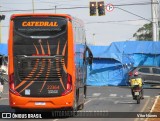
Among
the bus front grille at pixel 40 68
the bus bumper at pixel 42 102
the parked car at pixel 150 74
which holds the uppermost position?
the bus front grille at pixel 40 68

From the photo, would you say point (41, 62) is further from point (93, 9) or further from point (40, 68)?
point (93, 9)

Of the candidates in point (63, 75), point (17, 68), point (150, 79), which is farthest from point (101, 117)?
point (150, 79)

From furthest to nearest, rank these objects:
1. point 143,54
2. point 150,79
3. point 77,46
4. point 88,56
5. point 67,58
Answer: point 143,54 < point 150,79 < point 88,56 < point 77,46 < point 67,58

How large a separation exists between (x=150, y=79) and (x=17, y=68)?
26519 millimetres

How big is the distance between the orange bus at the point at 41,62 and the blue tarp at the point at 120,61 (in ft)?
93.8

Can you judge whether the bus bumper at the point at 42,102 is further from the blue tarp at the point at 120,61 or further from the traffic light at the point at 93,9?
the blue tarp at the point at 120,61

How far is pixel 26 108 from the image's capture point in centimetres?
1784

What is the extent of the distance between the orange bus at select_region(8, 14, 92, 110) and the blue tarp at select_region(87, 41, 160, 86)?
93.8 feet

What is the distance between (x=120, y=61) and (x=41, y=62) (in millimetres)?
29601

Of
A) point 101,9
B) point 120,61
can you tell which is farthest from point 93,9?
point 120,61

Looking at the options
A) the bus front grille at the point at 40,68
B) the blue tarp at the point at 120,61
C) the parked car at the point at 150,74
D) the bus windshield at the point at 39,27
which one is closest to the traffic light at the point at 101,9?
the parked car at the point at 150,74

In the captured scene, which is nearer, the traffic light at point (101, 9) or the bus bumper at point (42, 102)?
the bus bumper at point (42, 102)

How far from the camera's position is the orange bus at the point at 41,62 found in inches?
700

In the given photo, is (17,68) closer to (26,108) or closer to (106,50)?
(26,108)
